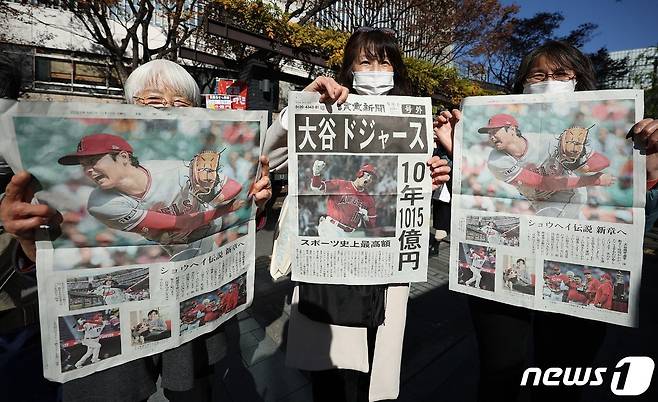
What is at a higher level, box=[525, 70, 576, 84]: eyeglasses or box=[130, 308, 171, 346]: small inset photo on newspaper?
box=[525, 70, 576, 84]: eyeglasses

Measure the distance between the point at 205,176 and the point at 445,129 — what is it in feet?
3.14

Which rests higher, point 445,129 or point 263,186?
point 445,129

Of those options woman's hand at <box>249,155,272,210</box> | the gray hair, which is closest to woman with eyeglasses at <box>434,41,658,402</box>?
woman's hand at <box>249,155,272,210</box>

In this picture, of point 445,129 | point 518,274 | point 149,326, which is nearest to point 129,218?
point 149,326

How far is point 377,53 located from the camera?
140 centimetres

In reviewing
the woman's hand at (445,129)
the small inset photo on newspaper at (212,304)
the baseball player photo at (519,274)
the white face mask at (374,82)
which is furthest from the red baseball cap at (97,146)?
the baseball player photo at (519,274)

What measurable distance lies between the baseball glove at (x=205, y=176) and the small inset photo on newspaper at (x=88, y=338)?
1.40 feet

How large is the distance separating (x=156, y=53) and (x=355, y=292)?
9397mm

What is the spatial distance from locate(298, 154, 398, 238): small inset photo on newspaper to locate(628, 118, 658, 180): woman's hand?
763 millimetres

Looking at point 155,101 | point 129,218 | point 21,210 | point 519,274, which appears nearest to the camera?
point 21,210

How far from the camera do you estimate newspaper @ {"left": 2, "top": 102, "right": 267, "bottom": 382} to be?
89cm

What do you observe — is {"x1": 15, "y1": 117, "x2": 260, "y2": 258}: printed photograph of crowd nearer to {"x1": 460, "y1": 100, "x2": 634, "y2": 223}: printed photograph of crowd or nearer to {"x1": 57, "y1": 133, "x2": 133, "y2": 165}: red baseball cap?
Result: {"x1": 57, "y1": 133, "x2": 133, "y2": 165}: red baseball cap

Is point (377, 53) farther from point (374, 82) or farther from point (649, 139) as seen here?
point (649, 139)

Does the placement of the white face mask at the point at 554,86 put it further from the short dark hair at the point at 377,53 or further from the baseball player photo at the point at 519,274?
the baseball player photo at the point at 519,274
